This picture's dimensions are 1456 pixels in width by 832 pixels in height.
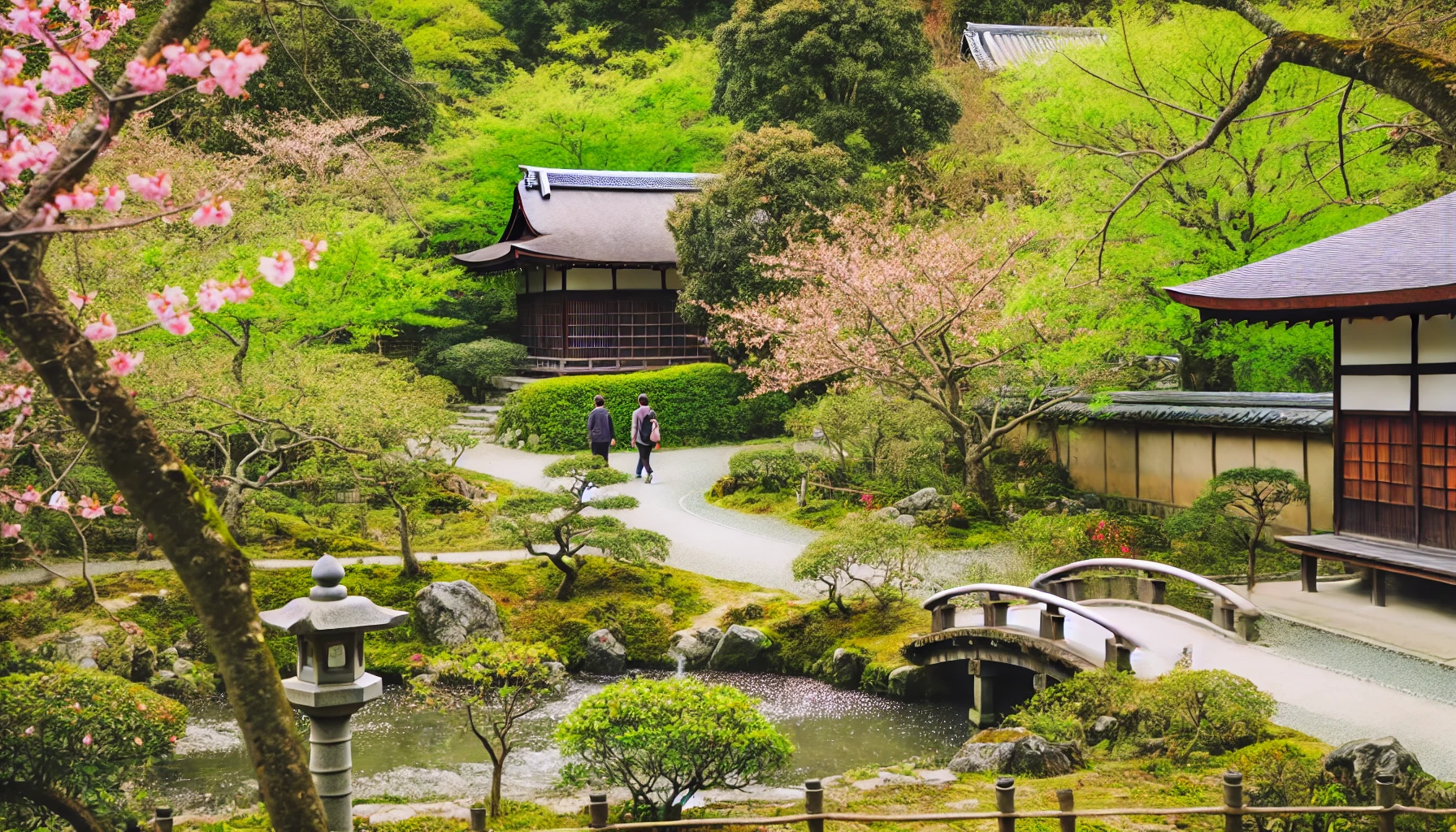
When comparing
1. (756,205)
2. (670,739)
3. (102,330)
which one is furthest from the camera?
(756,205)

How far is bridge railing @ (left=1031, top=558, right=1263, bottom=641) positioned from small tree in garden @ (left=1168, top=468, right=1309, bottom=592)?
1076mm

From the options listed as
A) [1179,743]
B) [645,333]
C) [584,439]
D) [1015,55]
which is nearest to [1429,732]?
[1179,743]

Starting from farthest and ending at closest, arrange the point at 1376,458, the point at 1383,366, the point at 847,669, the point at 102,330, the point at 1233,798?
the point at 847,669
the point at 1376,458
the point at 1383,366
the point at 1233,798
the point at 102,330

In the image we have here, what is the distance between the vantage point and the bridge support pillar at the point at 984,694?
10.6 meters

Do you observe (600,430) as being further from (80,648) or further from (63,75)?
(63,75)

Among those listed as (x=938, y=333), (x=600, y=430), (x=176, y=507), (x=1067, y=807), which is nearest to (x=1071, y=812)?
(x=1067, y=807)

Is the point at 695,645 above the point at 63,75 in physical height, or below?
below

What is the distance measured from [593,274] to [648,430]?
29.8 feet

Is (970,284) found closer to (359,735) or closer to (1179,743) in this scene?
(1179,743)

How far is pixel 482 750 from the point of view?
988 centimetres

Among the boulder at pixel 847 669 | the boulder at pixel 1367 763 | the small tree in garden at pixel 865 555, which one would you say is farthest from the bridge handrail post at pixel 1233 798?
the small tree in garden at pixel 865 555

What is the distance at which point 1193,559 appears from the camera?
42.9ft

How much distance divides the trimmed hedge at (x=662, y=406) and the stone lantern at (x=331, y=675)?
52.8 ft

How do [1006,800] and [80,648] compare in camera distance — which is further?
[80,648]
